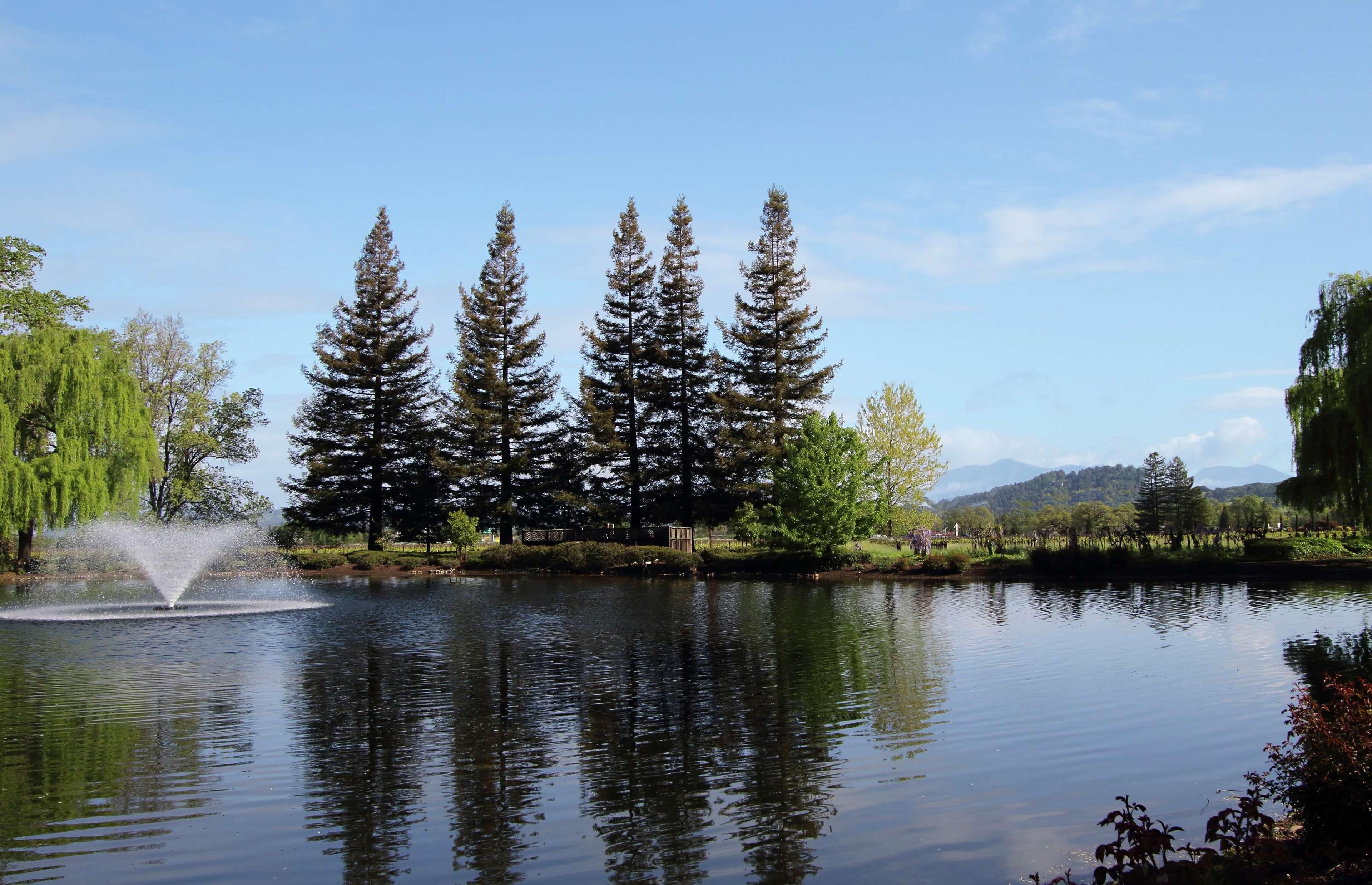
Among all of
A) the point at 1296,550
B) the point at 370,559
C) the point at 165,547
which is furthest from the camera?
the point at 370,559

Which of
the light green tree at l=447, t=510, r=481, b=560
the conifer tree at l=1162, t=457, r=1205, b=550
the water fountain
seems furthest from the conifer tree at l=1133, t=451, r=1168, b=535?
the water fountain

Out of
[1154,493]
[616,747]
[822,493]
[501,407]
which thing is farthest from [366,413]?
[1154,493]

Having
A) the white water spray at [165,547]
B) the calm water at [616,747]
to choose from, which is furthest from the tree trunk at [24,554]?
the calm water at [616,747]

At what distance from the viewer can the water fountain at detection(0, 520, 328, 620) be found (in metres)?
27.9

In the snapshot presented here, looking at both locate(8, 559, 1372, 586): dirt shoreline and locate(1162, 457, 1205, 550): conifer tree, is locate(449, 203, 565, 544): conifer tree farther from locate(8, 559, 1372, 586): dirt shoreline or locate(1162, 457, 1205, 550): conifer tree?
locate(1162, 457, 1205, 550): conifer tree

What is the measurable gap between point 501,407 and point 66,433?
2428 cm

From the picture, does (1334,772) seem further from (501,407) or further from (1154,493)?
(1154,493)

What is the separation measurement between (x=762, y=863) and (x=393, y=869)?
312 cm

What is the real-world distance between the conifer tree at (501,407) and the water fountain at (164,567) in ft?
41.6

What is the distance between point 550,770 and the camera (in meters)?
10.6

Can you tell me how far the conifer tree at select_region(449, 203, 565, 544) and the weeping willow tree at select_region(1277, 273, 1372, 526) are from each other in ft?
132

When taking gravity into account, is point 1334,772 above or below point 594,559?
below

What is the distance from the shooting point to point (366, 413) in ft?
191

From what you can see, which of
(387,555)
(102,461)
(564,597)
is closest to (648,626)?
(564,597)
